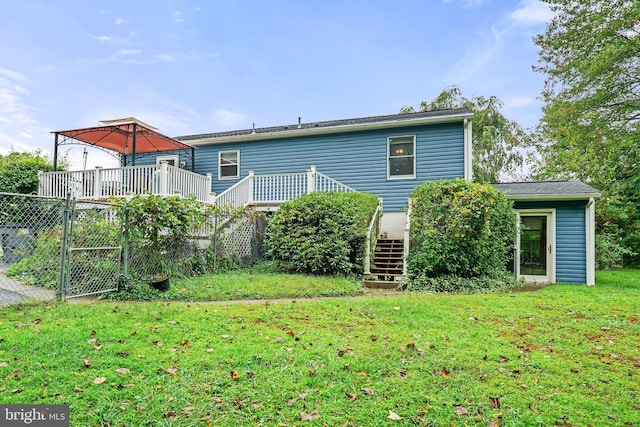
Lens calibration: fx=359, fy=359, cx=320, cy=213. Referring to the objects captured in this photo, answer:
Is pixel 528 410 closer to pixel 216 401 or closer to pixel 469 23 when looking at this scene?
pixel 216 401

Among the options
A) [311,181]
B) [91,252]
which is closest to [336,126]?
[311,181]

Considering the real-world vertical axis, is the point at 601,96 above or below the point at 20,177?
above

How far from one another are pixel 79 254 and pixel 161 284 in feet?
4.83

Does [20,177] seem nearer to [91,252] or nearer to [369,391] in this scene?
[91,252]

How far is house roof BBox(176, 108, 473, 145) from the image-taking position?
1191cm

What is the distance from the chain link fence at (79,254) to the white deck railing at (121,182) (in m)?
3.58

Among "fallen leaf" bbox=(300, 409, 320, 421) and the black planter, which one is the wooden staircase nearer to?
the black planter

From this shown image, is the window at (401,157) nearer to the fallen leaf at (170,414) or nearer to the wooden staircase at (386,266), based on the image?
the wooden staircase at (386,266)

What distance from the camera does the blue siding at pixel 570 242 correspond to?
9.91m

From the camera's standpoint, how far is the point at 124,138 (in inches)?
562

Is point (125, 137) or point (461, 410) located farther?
point (125, 137)

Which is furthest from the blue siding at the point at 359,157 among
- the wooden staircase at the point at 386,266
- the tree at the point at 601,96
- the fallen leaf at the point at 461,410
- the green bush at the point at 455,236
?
the fallen leaf at the point at 461,410

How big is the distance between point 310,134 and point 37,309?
33.8 feet

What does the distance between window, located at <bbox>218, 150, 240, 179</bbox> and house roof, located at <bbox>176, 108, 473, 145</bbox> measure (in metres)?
0.58
